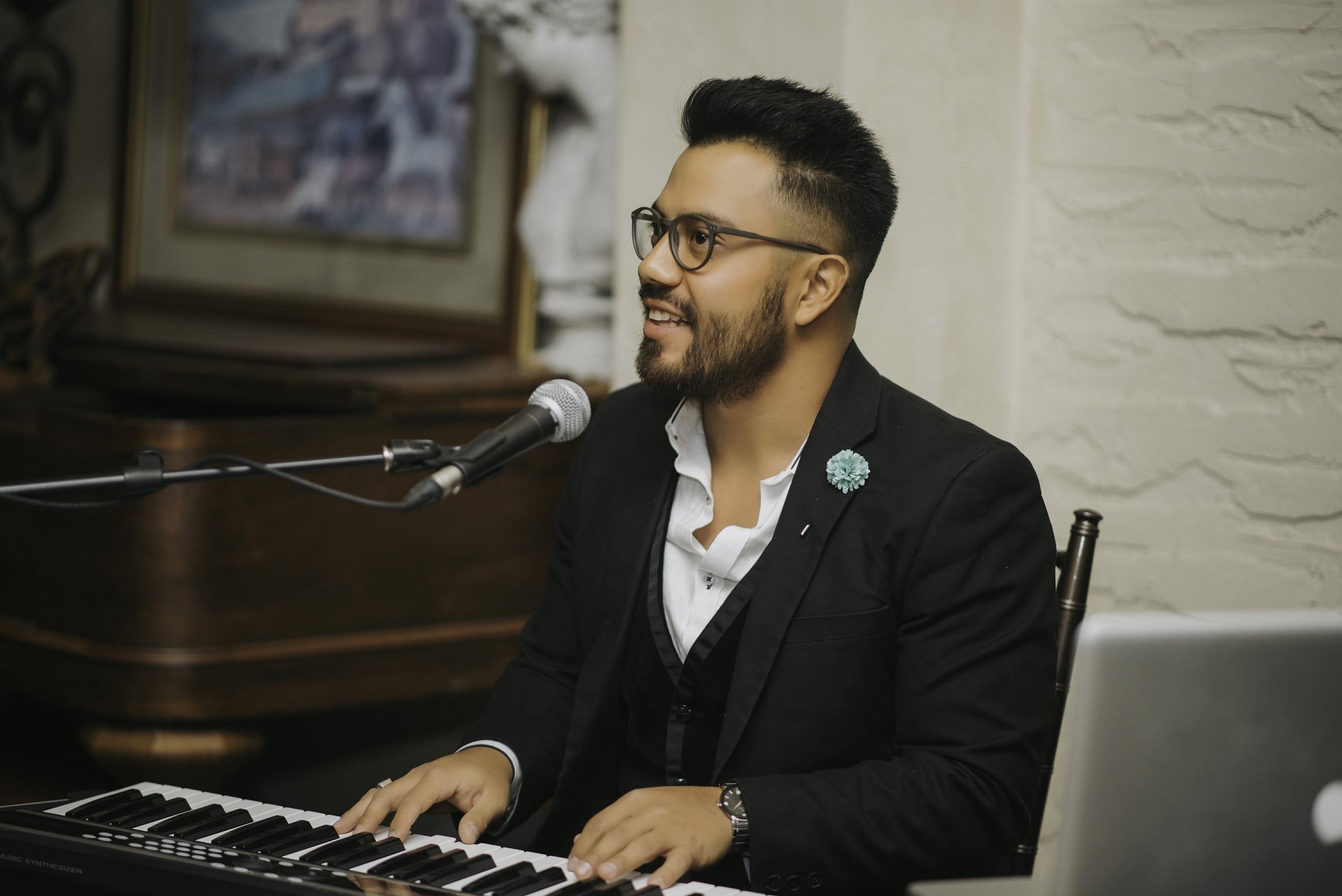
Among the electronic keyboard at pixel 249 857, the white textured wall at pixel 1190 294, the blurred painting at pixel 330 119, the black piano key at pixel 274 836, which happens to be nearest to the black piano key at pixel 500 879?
the electronic keyboard at pixel 249 857

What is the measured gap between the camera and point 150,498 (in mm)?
2840

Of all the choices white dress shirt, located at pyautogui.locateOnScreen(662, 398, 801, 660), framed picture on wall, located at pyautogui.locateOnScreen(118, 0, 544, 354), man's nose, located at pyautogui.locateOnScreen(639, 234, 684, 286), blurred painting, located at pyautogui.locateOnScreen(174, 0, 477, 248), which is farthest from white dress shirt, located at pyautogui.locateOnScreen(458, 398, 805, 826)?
blurred painting, located at pyautogui.locateOnScreen(174, 0, 477, 248)

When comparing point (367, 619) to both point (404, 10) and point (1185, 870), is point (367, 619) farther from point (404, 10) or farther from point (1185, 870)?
point (1185, 870)

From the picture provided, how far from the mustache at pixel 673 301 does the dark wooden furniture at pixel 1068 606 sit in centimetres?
59

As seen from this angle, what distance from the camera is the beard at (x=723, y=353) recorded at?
1920 millimetres

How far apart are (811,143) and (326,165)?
250 cm

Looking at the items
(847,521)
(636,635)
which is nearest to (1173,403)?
(847,521)

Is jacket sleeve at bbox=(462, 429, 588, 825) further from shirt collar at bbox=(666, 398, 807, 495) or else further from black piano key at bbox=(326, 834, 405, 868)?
black piano key at bbox=(326, 834, 405, 868)

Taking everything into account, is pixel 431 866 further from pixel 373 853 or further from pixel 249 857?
pixel 249 857

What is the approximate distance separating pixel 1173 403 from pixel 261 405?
2.24 metres

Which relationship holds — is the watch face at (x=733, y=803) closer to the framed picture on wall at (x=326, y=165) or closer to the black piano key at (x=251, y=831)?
the black piano key at (x=251, y=831)

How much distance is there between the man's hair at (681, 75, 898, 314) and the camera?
1926mm

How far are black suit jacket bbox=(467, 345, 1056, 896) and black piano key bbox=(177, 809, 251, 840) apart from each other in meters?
0.38

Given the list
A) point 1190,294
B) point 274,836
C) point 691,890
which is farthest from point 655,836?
point 1190,294
